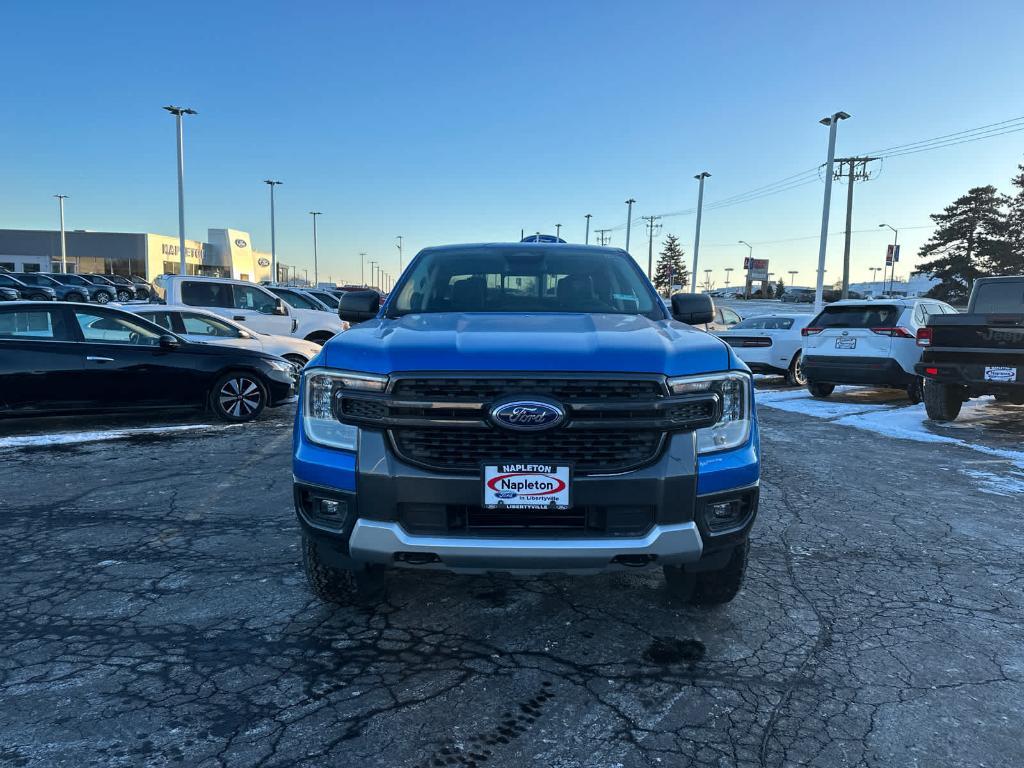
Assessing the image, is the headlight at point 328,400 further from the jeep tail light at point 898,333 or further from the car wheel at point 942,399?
the jeep tail light at point 898,333

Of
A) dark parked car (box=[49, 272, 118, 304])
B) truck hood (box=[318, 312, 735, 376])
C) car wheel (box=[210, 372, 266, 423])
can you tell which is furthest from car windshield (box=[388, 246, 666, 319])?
dark parked car (box=[49, 272, 118, 304])

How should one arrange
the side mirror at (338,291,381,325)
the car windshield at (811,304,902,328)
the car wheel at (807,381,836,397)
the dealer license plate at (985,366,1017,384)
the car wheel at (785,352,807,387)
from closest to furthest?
the side mirror at (338,291,381,325) → the dealer license plate at (985,366,1017,384) → the car windshield at (811,304,902,328) → the car wheel at (807,381,836,397) → the car wheel at (785,352,807,387)

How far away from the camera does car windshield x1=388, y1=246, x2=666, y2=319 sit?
3828 millimetres

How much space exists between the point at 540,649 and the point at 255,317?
1174 centimetres

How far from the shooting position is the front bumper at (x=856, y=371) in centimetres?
983

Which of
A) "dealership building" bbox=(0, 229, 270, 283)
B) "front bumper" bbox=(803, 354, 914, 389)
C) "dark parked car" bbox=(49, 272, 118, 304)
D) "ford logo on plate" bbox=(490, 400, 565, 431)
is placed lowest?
"front bumper" bbox=(803, 354, 914, 389)

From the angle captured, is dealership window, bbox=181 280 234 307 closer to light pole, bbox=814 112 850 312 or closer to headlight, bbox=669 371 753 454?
headlight, bbox=669 371 753 454

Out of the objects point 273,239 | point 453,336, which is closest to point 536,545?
point 453,336

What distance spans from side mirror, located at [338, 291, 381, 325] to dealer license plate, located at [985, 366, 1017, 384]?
7.30 m

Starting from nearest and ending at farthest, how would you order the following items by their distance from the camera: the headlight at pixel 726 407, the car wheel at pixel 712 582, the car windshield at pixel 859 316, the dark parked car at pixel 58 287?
the headlight at pixel 726 407
the car wheel at pixel 712 582
the car windshield at pixel 859 316
the dark parked car at pixel 58 287

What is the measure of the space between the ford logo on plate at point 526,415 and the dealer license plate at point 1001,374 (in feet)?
24.4

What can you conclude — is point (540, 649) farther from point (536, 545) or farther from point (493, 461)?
point (493, 461)

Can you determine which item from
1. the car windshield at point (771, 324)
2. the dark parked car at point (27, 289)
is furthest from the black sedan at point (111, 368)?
the dark parked car at point (27, 289)

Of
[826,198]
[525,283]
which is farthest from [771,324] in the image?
[826,198]
